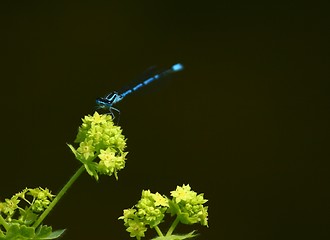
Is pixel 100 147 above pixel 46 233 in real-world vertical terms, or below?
above

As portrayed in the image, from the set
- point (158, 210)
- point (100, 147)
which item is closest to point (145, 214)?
point (158, 210)

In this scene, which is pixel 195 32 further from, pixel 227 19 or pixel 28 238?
pixel 28 238

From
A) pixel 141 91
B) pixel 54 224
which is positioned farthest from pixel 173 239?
pixel 54 224

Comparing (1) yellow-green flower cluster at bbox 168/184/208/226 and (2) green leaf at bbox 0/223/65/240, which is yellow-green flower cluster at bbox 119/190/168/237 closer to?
(1) yellow-green flower cluster at bbox 168/184/208/226

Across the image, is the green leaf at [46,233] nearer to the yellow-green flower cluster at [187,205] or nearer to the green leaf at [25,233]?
the green leaf at [25,233]

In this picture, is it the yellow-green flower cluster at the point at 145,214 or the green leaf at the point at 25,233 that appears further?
the yellow-green flower cluster at the point at 145,214

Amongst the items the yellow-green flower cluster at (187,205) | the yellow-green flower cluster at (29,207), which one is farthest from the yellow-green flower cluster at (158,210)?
the yellow-green flower cluster at (29,207)

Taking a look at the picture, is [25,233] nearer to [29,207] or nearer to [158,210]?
[29,207]

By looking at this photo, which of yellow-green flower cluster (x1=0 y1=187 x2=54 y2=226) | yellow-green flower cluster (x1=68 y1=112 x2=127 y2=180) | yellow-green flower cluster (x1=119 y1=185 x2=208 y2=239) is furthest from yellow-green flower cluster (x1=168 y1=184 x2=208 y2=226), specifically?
yellow-green flower cluster (x1=0 y1=187 x2=54 y2=226)

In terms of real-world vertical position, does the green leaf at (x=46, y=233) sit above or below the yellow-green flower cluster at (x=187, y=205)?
below
